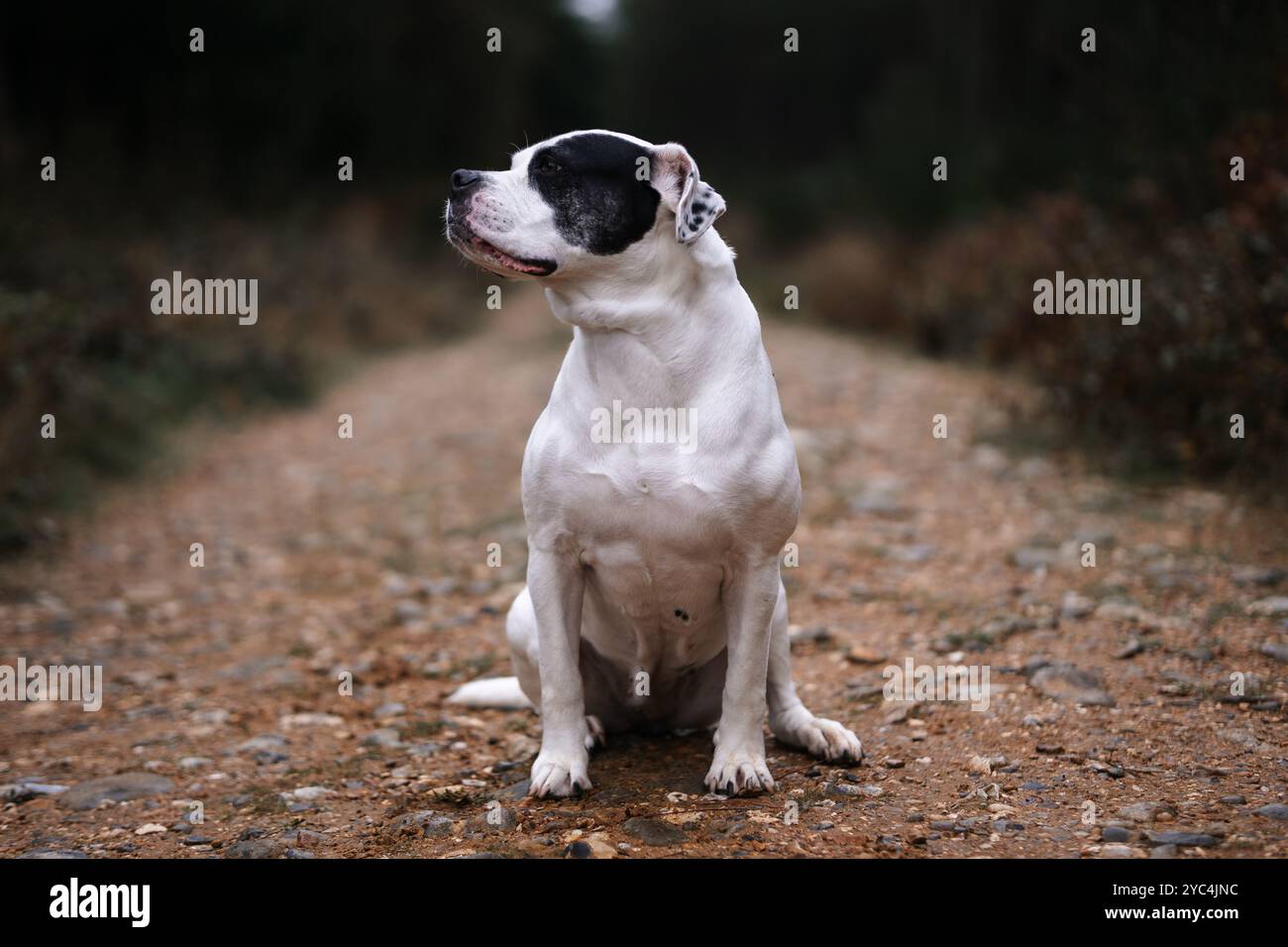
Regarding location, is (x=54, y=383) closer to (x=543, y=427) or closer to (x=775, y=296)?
(x=543, y=427)

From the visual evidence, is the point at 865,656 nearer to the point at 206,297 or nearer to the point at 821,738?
the point at 821,738

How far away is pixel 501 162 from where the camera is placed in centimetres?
2542

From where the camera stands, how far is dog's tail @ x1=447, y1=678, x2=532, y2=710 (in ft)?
14.3

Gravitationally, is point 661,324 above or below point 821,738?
above

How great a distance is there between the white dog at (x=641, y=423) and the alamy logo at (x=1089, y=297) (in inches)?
193

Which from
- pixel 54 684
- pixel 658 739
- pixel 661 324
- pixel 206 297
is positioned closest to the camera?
pixel 661 324

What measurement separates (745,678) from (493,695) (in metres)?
1.39

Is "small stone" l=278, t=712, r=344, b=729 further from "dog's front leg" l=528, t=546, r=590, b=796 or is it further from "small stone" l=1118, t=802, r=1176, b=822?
"small stone" l=1118, t=802, r=1176, b=822

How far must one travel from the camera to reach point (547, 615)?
330 cm

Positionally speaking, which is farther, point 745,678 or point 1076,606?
point 1076,606

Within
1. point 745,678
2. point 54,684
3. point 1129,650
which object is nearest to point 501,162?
point 54,684

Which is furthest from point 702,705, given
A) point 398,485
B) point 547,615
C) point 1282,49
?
point 1282,49

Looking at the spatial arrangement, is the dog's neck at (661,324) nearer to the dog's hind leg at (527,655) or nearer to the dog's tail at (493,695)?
the dog's hind leg at (527,655)

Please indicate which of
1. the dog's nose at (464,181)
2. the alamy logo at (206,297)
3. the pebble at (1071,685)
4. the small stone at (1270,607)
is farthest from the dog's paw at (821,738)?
the alamy logo at (206,297)
